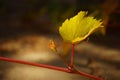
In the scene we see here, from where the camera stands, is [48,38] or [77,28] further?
[48,38]

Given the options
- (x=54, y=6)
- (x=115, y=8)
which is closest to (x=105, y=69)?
(x=115, y=8)

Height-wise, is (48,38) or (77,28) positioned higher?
(48,38)

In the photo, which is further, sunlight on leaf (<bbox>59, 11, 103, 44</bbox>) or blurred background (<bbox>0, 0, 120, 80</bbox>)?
blurred background (<bbox>0, 0, 120, 80</bbox>)

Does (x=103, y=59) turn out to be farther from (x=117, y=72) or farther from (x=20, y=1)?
(x=20, y=1)

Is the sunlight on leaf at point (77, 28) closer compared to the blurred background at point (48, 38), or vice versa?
the sunlight on leaf at point (77, 28)
